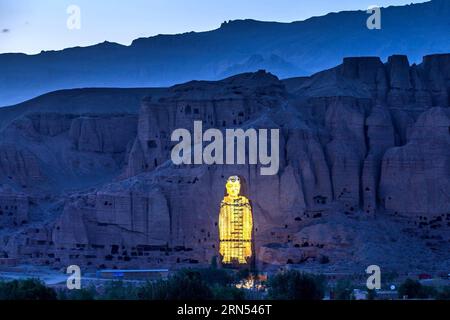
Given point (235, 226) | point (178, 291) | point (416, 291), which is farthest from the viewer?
point (235, 226)

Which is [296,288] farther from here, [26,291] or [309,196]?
[309,196]

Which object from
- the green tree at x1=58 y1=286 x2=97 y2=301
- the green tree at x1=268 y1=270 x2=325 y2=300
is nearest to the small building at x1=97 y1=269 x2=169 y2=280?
the green tree at x1=58 y1=286 x2=97 y2=301

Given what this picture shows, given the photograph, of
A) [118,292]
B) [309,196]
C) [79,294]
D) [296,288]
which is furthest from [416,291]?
[309,196]

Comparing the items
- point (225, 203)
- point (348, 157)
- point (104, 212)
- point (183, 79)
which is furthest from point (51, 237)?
point (183, 79)

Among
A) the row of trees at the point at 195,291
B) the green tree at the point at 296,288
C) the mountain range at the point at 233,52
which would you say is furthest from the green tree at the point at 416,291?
the mountain range at the point at 233,52

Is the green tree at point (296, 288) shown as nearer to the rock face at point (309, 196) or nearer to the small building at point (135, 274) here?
the small building at point (135, 274)

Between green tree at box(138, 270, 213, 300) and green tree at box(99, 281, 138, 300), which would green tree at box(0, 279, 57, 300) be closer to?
green tree at box(99, 281, 138, 300)
